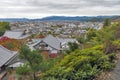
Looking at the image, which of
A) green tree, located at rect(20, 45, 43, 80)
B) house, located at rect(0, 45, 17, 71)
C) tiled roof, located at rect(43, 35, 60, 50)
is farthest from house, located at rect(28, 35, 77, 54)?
green tree, located at rect(20, 45, 43, 80)

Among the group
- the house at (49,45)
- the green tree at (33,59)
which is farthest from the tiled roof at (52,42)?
the green tree at (33,59)

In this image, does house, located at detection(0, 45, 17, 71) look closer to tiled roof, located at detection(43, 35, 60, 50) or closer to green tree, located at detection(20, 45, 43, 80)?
green tree, located at detection(20, 45, 43, 80)

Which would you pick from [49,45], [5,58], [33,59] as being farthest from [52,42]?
[33,59]

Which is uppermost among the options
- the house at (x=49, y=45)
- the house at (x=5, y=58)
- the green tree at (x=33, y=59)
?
the green tree at (x=33, y=59)

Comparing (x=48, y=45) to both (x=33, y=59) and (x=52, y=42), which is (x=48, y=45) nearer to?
(x=52, y=42)

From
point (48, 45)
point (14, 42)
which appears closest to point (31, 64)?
point (14, 42)

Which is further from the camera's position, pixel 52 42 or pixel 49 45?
pixel 52 42

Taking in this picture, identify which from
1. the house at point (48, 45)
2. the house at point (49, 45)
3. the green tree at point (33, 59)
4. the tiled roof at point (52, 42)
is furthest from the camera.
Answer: the tiled roof at point (52, 42)

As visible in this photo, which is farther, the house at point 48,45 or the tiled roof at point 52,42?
the tiled roof at point 52,42

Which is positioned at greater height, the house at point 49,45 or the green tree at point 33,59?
the green tree at point 33,59

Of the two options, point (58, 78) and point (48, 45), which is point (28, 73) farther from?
point (48, 45)

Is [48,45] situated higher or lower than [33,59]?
lower

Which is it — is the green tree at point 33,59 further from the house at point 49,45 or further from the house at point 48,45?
the house at point 48,45

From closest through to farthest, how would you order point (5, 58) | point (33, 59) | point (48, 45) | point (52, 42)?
point (33, 59) < point (5, 58) < point (48, 45) < point (52, 42)
